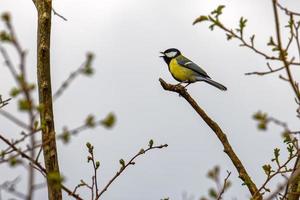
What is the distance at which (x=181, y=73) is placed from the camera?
9.37 meters

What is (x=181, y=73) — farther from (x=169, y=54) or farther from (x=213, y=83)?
(x=169, y=54)

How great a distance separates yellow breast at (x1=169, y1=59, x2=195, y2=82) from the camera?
9.26 metres

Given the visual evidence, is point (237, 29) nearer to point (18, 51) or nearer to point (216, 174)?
point (216, 174)

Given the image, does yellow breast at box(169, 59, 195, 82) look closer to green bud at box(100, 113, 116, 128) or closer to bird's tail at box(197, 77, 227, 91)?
bird's tail at box(197, 77, 227, 91)

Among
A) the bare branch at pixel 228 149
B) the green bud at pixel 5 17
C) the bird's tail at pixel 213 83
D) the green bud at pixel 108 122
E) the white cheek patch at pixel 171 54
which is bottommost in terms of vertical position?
the green bud at pixel 108 122

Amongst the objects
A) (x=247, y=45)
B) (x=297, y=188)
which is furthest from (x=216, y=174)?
(x=297, y=188)

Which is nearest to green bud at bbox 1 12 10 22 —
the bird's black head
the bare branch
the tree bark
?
the tree bark

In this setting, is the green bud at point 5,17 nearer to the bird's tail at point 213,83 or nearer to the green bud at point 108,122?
the green bud at point 108,122

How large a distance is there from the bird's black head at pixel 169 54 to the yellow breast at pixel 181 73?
58 cm

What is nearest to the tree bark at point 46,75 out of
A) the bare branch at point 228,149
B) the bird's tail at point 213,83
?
the bare branch at point 228,149

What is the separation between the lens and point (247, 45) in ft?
9.73

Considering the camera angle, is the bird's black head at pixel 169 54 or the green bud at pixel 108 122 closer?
the green bud at pixel 108 122

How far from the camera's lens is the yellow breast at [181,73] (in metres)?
9.26

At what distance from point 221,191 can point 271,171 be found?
561 mm
